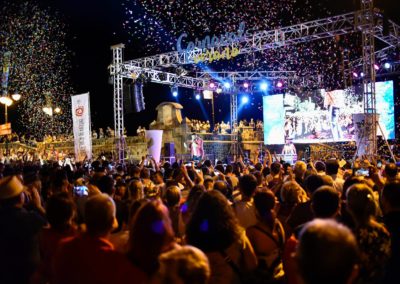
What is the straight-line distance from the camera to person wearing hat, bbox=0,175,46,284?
11.0ft

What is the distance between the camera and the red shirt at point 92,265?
8.49 ft

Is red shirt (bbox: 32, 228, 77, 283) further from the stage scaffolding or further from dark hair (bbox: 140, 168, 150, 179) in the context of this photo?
the stage scaffolding

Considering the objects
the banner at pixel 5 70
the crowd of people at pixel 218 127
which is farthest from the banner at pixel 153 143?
the banner at pixel 5 70

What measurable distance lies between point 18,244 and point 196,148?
21196 mm

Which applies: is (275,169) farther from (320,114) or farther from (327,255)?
(320,114)

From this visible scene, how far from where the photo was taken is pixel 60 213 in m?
3.56

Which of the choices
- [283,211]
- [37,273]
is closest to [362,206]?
[283,211]

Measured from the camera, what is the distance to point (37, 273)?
3.47 metres

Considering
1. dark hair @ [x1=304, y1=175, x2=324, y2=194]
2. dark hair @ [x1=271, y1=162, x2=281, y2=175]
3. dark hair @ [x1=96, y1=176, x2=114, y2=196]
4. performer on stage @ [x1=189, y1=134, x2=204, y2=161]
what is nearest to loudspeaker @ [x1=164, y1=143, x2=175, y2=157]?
performer on stage @ [x1=189, y1=134, x2=204, y2=161]

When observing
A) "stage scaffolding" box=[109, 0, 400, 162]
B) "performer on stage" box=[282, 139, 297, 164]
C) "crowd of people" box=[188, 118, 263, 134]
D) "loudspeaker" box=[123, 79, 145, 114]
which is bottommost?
"performer on stage" box=[282, 139, 297, 164]

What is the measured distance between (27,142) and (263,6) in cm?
2401

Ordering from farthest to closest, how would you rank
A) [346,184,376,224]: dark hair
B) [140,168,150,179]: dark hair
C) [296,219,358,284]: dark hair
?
[140,168,150,179]: dark hair → [346,184,376,224]: dark hair → [296,219,358,284]: dark hair

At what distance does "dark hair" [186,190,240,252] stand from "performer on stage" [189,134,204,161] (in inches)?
827

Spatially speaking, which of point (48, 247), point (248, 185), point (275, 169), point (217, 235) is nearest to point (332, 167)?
point (275, 169)
